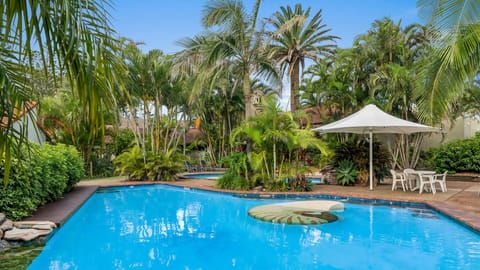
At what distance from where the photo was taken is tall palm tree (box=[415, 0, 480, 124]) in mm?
5395

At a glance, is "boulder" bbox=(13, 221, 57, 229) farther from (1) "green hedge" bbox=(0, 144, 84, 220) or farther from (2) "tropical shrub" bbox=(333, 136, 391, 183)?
(2) "tropical shrub" bbox=(333, 136, 391, 183)

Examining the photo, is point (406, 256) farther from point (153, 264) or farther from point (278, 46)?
point (278, 46)

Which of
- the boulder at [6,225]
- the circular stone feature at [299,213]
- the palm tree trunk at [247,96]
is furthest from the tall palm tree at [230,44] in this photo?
the boulder at [6,225]

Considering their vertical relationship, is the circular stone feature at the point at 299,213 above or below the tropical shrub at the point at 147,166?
below

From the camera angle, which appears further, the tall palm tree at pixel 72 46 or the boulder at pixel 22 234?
the boulder at pixel 22 234

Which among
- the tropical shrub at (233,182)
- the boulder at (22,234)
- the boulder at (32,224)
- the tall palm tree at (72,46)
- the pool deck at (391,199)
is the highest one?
the tall palm tree at (72,46)

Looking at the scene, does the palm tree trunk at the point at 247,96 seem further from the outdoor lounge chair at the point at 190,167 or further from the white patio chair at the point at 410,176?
the outdoor lounge chair at the point at 190,167

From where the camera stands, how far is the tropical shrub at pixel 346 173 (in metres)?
13.1

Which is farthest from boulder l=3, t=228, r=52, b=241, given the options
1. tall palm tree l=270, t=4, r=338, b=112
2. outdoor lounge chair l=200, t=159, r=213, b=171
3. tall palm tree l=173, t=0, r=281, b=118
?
outdoor lounge chair l=200, t=159, r=213, b=171

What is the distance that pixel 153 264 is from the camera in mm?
5434

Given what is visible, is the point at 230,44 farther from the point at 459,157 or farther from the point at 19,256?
the point at 459,157

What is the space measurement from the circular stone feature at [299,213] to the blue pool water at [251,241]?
244 millimetres

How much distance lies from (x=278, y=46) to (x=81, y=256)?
15.6 metres

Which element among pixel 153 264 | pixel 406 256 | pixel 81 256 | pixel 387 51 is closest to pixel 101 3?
pixel 153 264
